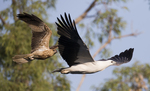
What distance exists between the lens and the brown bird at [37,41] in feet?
22.2

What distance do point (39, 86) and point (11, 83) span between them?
882mm

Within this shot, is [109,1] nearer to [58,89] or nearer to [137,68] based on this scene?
[137,68]

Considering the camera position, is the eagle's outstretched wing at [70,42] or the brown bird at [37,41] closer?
the eagle's outstretched wing at [70,42]

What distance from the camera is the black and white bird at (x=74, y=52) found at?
559 cm

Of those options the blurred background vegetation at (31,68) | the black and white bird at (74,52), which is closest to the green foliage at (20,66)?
the blurred background vegetation at (31,68)

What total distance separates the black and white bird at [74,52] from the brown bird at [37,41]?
108cm

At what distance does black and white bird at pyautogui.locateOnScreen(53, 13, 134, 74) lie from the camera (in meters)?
5.59

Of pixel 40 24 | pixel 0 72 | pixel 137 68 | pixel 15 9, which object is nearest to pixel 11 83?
pixel 0 72

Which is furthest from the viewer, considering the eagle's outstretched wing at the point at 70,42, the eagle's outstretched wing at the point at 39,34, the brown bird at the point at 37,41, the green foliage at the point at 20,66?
the green foliage at the point at 20,66

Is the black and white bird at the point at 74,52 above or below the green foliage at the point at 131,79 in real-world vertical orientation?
above

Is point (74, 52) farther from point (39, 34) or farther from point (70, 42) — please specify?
Answer: point (39, 34)

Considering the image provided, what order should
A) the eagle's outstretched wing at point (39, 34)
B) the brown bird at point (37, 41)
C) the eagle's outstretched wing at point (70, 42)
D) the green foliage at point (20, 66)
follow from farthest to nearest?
the green foliage at point (20, 66) → the eagle's outstretched wing at point (39, 34) → the brown bird at point (37, 41) → the eagle's outstretched wing at point (70, 42)

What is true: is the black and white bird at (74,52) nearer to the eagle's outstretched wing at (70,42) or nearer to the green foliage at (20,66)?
the eagle's outstretched wing at (70,42)

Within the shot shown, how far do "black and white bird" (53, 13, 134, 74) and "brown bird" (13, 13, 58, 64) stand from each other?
3.53ft
